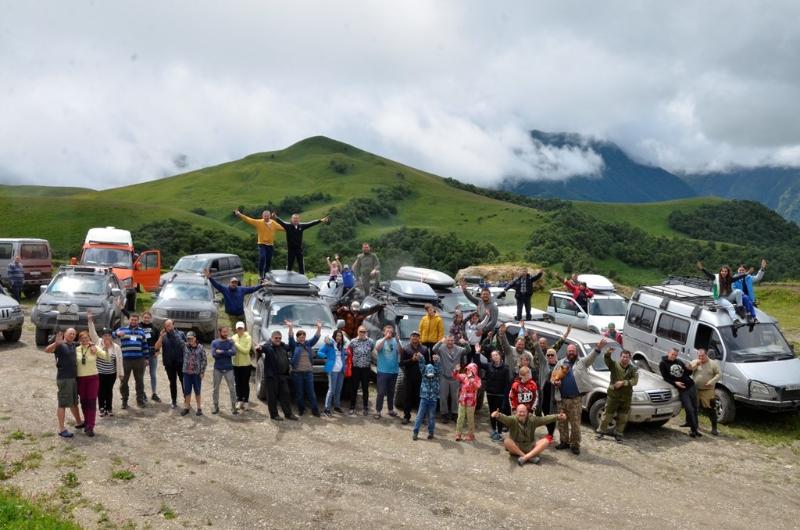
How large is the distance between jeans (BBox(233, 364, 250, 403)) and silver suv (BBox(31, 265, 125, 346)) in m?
5.69

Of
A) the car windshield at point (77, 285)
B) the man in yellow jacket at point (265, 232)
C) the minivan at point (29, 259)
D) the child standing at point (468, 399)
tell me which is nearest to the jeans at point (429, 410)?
the child standing at point (468, 399)

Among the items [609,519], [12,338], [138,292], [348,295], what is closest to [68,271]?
[12,338]

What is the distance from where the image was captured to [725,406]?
13.7 metres

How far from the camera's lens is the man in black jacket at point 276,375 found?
12008 mm

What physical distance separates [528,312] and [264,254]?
8.17 meters

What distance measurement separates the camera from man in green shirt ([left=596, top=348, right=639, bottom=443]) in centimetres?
1208

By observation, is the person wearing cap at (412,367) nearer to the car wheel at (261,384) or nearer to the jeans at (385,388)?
the jeans at (385,388)

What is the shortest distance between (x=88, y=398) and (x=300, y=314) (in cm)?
501

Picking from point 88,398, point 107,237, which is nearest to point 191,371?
point 88,398

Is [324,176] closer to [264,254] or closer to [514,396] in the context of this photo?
[264,254]

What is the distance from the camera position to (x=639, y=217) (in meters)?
103

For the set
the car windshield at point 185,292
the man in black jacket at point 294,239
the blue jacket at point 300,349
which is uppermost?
the man in black jacket at point 294,239

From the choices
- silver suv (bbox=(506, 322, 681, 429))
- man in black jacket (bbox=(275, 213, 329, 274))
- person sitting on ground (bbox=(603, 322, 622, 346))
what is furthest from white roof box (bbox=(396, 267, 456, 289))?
silver suv (bbox=(506, 322, 681, 429))

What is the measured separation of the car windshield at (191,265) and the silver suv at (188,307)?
581cm
